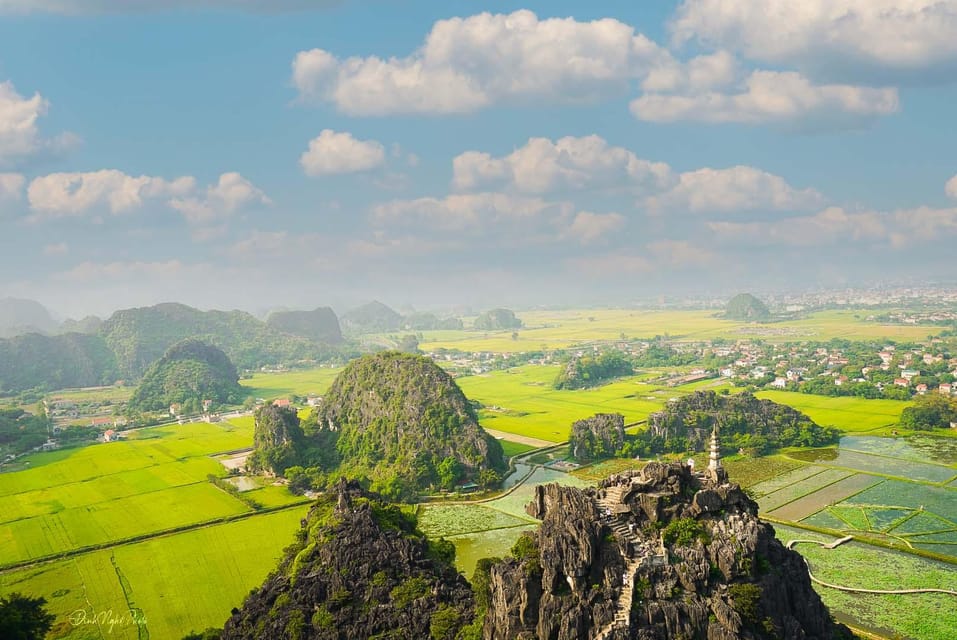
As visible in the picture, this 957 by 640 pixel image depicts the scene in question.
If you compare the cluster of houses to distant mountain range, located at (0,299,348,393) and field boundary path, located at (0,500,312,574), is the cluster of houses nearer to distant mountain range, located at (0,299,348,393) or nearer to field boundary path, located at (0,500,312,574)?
field boundary path, located at (0,500,312,574)

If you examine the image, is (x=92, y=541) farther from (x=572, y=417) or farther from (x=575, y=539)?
(x=572, y=417)

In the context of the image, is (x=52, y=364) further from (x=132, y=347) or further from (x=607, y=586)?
(x=607, y=586)

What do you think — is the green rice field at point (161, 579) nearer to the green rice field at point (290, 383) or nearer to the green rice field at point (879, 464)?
the green rice field at point (879, 464)

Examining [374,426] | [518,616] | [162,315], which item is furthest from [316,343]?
[518,616]

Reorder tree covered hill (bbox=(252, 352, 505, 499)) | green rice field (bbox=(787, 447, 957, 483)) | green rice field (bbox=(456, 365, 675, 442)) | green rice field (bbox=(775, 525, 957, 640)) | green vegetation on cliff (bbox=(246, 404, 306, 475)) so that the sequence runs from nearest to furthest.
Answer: green rice field (bbox=(775, 525, 957, 640)) → green rice field (bbox=(787, 447, 957, 483)) → tree covered hill (bbox=(252, 352, 505, 499)) → green vegetation on cliff (bbox=(246, 404, 306, 475)) → green rice field (bbox=(456, 365, 675, 442))

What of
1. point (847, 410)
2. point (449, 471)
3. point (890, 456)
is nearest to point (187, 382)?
point (449, 471)

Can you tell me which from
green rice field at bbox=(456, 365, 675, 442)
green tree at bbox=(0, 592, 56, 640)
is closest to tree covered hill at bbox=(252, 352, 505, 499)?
green rice field at bbox=(456, 365, 675, 442)

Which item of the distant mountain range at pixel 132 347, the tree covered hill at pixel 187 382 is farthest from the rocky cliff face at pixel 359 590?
the distant mountain range at pixel 132 347
